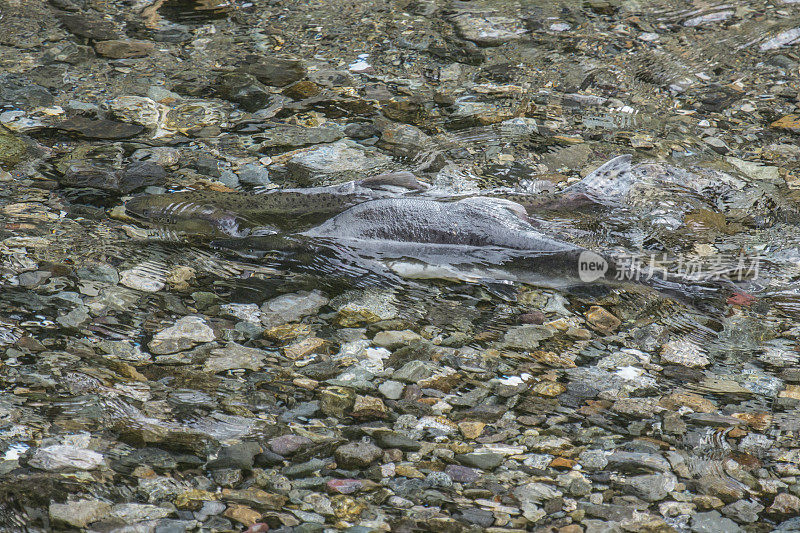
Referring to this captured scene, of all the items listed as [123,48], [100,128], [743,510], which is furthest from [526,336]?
[123,48]

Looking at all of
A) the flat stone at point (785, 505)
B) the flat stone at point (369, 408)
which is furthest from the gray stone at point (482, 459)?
the flat stone at point (785, 505)

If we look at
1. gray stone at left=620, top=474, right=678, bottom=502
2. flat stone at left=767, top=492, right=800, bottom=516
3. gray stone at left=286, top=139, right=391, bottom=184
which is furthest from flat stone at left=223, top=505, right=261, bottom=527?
gray stone at left=286, top=139, right=391, bottom=184

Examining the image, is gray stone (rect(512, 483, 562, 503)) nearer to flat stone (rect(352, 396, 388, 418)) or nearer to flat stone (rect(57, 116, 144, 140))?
flat stone (rect(352, 396, 388, 418))

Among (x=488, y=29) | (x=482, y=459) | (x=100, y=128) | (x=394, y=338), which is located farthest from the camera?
(x=488, y=29)

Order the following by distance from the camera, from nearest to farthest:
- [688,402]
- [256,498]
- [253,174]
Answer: [256,498] → [688,402] → [253,174]

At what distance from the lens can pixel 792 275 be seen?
502cm

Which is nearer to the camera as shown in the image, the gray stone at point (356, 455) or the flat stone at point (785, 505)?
the flat stone at point (785, 505)

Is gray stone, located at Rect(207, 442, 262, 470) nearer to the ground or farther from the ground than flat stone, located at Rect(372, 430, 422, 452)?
farther from the ground

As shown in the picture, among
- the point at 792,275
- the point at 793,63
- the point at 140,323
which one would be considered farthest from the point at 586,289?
the point at 793,63

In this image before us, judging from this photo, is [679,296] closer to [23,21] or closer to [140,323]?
[140,323]

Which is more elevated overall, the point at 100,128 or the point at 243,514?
the point at 100,128

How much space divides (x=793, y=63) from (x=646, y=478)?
6767mm

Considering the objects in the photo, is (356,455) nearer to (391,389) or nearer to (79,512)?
(391,389)

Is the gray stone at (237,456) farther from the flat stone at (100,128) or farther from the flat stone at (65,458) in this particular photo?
the flat stone at (100,128)
